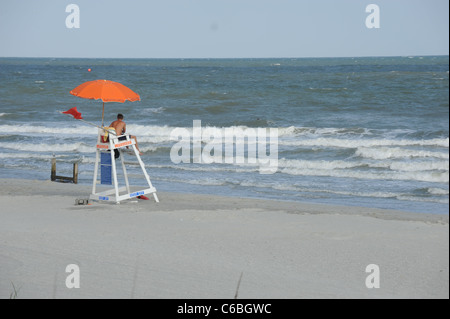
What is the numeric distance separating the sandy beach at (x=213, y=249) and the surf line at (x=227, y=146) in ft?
18.6

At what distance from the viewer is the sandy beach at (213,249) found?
19.5ft

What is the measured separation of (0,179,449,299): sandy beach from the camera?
595cm

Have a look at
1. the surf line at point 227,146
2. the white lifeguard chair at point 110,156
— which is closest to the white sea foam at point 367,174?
the surf line at point 227,146

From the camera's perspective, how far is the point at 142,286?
237 inches

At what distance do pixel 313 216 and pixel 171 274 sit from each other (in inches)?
147

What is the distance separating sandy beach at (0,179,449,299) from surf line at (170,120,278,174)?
5.67 m

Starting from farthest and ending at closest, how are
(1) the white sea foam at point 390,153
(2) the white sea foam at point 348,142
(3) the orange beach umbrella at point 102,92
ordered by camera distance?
(2) the white sea foam at point 348,142 → (1) the white sea foam at point 390,153 → (3) the orange beach umbrella at point 102,92

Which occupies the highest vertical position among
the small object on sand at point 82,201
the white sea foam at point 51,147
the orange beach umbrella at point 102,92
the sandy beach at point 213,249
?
the orange beach umbrella at point 102,92

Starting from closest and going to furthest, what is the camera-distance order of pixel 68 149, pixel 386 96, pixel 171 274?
pixel 171 274
pixel 68 149
pixel 386 96

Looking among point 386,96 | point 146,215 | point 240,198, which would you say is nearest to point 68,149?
point 240,198

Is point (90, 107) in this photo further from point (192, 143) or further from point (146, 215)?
point (146, 215)

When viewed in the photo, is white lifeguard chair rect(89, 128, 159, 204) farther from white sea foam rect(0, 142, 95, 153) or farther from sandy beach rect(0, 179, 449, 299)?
white sea foam rect(0, 142, 95, 153)

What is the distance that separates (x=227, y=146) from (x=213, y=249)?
12.8 metres

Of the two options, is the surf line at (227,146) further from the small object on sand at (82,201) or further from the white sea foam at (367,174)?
the small object on sand at (82,201)
